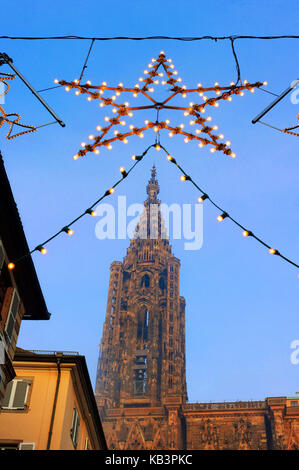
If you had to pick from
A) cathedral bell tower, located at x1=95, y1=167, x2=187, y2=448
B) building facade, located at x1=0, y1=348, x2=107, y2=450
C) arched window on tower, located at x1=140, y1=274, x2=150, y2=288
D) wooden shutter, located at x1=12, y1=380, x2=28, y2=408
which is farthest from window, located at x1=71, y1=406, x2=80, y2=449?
arched window on tower, located at x1=140, y1=274, x2=150, y2=288

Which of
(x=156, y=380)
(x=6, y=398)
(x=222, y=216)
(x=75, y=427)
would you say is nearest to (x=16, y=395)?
(x=6, y=398)

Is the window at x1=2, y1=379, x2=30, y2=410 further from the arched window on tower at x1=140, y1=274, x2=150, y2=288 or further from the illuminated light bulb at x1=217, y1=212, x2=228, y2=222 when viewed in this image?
the arched window on tower at x1=140, y1=274, x2=150, y2=288

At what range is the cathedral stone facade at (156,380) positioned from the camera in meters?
56.0

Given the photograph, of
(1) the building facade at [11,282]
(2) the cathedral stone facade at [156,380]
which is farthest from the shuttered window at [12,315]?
(2) the cathedral stone facade at [156,380]

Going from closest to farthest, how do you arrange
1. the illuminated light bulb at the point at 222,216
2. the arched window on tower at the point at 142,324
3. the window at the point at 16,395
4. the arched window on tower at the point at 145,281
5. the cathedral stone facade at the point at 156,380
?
1. the illuminated light bulb at the point at 222,216
2. the window at the point at 16,395
3. the cathedral stone facade at the point at 156,380
4. the arched window on tower at the point at 142,324
5. the arched window on tower at the point at 145,281

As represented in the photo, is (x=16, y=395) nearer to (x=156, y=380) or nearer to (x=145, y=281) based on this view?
(x=156, y=380)

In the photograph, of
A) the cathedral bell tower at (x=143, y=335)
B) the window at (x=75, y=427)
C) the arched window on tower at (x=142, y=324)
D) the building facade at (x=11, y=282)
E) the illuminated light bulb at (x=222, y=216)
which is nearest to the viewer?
the illuminated light bulb at (x=222, y=216)

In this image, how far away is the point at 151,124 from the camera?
7500mm

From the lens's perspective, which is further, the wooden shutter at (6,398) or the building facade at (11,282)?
the wooden shutter at (6,398)

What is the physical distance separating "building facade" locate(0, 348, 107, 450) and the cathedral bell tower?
42890 millimetres

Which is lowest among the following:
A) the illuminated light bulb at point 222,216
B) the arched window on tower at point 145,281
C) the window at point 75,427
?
the illuminated light bulb at point 222,216

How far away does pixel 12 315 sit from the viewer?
13.0m

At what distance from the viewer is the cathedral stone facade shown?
5603 cm

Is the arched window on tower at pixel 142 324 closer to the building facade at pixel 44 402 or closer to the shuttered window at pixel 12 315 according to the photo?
the building facade at pixel 44 402
